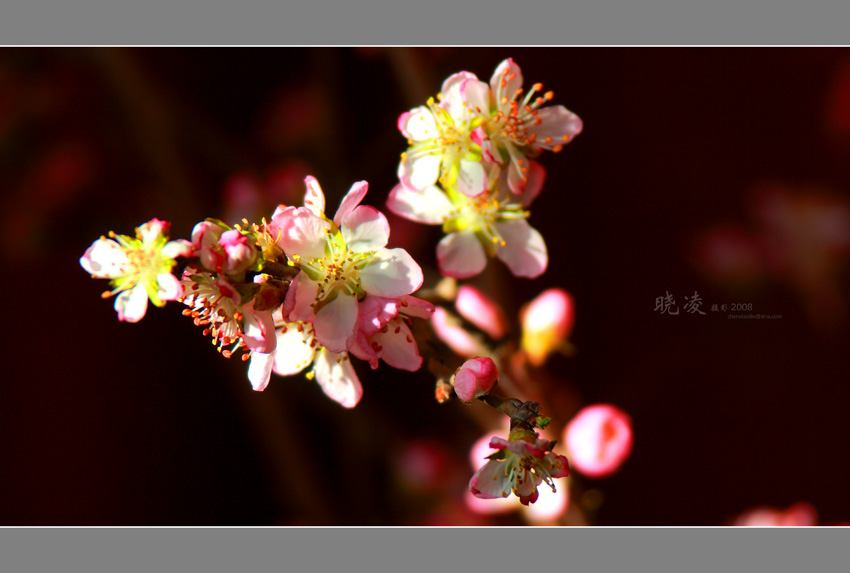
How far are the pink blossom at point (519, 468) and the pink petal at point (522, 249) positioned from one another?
0.80ft

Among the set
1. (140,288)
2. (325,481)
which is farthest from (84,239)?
(140,288)

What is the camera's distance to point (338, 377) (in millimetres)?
605

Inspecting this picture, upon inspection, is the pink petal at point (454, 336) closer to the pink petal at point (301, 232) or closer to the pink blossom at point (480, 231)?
the pink blossom at point (480, 231)

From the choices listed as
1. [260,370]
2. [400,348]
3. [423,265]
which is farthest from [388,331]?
[423,265]

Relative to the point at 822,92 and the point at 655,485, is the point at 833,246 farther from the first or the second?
the point at 655,485

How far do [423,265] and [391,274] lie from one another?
0.53 metres

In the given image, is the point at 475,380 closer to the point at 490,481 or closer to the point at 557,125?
the point at 490,481

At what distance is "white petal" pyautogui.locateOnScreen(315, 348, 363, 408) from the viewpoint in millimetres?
603

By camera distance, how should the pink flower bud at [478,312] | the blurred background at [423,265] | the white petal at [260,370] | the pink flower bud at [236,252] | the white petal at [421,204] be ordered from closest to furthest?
the pink flower bud at [236,252] < the white petal at [260,370] < the white petal at [421,204] < the pink flower bud at [478,312] < the blurred background at [423,265]

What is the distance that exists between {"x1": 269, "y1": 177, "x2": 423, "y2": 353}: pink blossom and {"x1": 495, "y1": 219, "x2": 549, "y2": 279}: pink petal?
0.69ft

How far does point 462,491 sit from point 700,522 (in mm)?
452

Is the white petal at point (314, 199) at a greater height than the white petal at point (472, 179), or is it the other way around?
the white petal at point (472, 179)

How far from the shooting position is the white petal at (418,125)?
2.06ft

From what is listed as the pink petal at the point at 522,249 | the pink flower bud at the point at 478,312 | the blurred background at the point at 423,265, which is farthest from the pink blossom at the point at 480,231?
the blurred background at the point at 423,265
